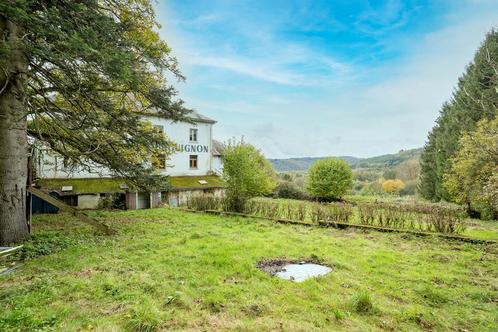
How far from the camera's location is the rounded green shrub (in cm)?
2964

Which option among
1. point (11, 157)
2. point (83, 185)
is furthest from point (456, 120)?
point (83, 185)

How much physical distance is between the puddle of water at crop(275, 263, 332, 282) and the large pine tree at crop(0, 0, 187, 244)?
617 cm

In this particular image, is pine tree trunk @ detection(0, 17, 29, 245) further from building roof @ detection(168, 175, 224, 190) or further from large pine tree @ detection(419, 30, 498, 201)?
large pine tree @ detection(419, 30, 498, 201)

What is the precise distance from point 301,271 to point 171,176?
1983cm

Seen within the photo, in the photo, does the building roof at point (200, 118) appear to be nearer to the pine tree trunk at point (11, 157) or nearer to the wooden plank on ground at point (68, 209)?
the wooden plank on ground at point (68, 209)

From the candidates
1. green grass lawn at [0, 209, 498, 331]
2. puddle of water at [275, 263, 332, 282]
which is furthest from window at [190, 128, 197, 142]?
puddle of water at [275, 263, 332, 282]

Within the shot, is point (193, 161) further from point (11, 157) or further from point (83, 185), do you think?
point (11, 157)

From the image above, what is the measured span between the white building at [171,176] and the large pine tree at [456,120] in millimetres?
20282

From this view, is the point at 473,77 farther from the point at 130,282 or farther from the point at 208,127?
the point at 130,282

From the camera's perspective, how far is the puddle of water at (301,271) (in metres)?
5.88

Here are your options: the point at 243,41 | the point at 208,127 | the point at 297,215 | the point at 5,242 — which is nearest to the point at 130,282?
the point at 5,242

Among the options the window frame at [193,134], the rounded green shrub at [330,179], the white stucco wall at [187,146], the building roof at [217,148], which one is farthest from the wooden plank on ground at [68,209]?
the rounded green shrub at [330,179]

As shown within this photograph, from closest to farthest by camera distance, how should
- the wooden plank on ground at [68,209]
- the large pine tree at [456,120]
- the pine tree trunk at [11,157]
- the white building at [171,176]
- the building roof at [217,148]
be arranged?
the pine tree trunk at [11,157] → the wooden plank on ground at [68,209] → the white building at [171,176] → the large pine tree at [456,120] → the building roof at [217,148]

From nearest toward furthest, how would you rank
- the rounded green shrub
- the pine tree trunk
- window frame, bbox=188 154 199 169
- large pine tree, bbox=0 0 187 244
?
large pine tree, bbox=0 0 187 244, the pine tree trunk, window frame, bbox=188 154 199 169, the rounded green shrub
